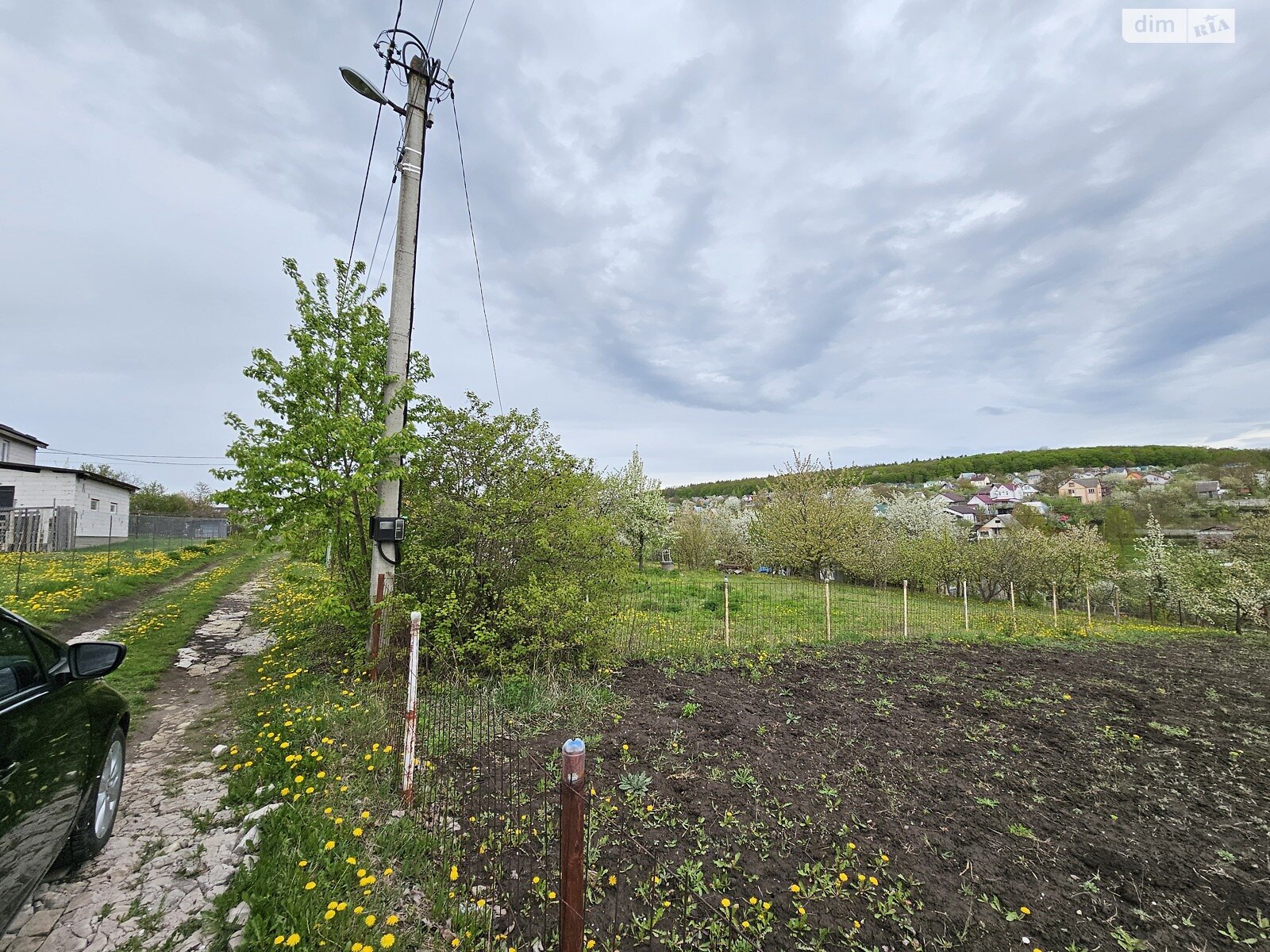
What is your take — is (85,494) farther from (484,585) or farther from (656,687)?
(656,687)

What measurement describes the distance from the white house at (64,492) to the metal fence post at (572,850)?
23112 millimetres

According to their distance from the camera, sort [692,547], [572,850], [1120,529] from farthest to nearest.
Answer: [1120,529], [692,547], [572,850]

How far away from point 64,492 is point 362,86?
24.3 meters

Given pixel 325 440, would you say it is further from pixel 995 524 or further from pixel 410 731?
pixel 995 524

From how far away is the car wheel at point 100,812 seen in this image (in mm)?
2463

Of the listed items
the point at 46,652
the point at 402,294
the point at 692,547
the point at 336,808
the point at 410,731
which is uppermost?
the point at 402,294

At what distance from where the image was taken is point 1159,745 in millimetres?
4648

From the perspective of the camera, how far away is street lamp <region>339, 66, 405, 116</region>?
→ 5828 millimetres

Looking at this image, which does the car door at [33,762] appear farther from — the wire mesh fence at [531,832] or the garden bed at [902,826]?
the garden bed at [902,826]

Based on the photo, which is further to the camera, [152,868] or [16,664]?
[152,868]

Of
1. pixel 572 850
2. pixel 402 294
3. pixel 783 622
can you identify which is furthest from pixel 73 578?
pixel 783 622

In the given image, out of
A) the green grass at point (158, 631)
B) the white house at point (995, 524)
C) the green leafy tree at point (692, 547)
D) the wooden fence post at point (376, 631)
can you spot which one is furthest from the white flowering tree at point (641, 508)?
the white house at point (995, 524)

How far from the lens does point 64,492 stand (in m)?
19.8

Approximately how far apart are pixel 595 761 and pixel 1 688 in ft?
10.5
